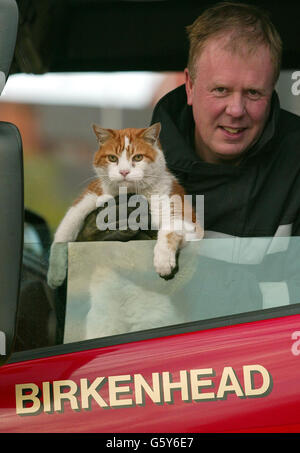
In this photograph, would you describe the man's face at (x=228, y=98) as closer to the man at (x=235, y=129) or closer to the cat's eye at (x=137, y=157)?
the man at (x=235, y=129)

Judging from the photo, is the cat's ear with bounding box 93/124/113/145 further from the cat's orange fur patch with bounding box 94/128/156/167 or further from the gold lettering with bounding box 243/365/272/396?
the gold lettering with bounding box 243/365/272/396

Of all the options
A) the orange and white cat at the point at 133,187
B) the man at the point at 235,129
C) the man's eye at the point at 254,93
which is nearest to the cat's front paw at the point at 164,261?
the orange and white cat at the point at 133,187

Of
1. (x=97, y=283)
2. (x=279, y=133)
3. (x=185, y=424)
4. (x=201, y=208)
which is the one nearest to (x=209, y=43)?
(x=279, y=133)

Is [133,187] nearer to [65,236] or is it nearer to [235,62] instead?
[65,236]

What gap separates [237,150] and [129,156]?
35cm

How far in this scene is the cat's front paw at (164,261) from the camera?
6.02 feet

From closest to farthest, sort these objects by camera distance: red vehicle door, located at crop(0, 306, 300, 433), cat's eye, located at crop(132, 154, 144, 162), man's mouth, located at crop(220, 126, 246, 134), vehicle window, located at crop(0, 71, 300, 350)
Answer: red vehicle door, located at crop(0, 306, 300, 433) < vehicle window, located at crop(0, 71, 300, 350) < man's mouth, located at crop(220, 126, 246, 134) < cat's eye, located at crop(132, 154, 144, 162)

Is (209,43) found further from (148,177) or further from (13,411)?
(13,411)

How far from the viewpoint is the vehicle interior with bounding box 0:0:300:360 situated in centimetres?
189

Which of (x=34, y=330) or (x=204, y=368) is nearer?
(x=204, y=368)

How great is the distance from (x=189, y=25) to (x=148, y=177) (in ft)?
1.50

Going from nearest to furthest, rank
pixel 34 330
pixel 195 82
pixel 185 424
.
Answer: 1. pixel 185 424
2. pixel 34 330
3. pixel 195 82

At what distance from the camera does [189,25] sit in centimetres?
199

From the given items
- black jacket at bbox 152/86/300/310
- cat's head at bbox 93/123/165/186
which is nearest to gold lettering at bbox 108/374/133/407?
black jacket at bbox 152/86/300/310
